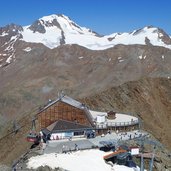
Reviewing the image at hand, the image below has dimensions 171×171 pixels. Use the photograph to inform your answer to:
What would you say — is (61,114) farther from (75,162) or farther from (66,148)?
(75,162)

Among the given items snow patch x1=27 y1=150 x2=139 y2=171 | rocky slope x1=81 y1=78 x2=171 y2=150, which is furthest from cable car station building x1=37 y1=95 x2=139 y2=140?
rocky slope x1=81 y1=78 x2=171 y2=150

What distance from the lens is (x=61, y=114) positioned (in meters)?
72.0

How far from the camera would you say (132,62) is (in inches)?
7598

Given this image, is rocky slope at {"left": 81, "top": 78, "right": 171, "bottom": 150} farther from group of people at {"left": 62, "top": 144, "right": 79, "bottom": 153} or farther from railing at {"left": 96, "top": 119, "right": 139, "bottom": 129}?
group of people at {"left": 62, "top": 144, "right": 79, "bottom": 153}

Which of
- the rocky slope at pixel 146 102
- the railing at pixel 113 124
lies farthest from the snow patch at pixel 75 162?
the rocky slope at pixel 146 102

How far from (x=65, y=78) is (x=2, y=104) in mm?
31849

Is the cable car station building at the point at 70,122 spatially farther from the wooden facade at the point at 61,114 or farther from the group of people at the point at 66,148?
the group of people at the point at 66,148

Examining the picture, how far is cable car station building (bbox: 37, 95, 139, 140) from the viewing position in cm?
6744

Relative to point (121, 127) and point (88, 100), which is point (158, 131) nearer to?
point (88, 100)

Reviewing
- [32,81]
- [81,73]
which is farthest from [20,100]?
[81,73]

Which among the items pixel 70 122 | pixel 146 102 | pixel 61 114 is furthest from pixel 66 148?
pixel 146 102

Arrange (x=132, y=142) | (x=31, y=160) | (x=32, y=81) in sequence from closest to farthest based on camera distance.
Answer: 1. (x=31, y=160)
2. (x=132, y=142)
3. (x=32, y=81)

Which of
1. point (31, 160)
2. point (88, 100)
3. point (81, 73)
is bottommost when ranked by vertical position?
point (31, 160)

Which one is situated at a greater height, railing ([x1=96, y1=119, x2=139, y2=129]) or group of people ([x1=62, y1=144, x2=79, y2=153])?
railing ([x1=96, y1=119, x2=139, y2=129])
